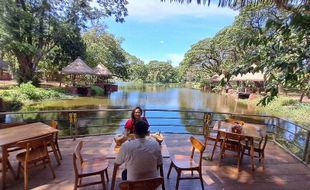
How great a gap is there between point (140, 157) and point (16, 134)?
2362 millimetres

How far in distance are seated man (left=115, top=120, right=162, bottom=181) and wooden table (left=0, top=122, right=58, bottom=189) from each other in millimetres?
1826

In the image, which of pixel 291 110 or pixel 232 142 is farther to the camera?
pixel 291 110

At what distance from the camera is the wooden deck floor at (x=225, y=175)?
12.7 feet

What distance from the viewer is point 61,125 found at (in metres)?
11.7

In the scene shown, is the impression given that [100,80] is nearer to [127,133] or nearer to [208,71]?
[208,71]

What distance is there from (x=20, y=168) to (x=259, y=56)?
376 cm

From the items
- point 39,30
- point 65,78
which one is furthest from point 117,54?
point 39,30

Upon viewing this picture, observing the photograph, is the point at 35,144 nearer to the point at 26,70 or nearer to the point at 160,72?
the point at 26,70

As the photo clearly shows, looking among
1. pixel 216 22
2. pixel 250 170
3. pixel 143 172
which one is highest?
pixel 216 22

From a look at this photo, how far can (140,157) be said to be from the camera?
2746 mm

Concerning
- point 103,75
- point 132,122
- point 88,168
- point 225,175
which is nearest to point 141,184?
point 88,168

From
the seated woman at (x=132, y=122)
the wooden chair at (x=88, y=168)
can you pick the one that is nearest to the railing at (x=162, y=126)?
the seated woman at (x=132, y=122)

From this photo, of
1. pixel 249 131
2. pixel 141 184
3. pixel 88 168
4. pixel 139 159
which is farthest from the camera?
pixel 249 131

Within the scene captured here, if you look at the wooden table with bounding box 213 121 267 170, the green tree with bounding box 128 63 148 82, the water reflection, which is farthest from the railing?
the green tree with bounding box 128 63 148 82
